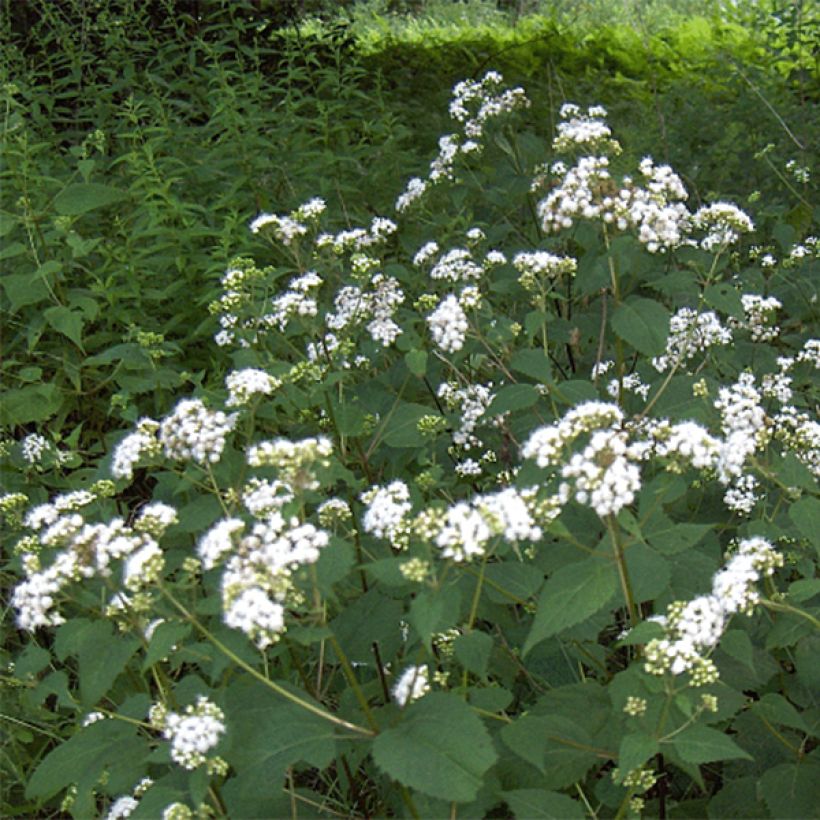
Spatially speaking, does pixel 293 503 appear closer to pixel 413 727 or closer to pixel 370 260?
pixel 413 727

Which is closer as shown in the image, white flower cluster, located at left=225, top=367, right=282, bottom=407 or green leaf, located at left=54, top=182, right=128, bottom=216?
white flower cluster, located at left=225, top=367, right=282, bottom=407

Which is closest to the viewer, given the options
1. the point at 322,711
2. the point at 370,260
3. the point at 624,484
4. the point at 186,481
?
the point at 624,484

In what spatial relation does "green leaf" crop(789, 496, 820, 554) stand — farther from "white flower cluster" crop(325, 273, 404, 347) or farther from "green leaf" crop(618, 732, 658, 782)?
"white flower cluster" crop(325, 273, 404, 347)

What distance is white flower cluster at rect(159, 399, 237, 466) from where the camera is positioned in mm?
2605

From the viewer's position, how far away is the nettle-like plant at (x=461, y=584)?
2145 mm

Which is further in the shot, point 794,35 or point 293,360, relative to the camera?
point 794,35

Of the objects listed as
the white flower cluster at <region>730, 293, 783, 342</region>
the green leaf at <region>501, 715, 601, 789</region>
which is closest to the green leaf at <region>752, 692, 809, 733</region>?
the green leaf at <region>501, 715, 601, 789</region>

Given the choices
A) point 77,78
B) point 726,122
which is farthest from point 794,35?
point 77,78

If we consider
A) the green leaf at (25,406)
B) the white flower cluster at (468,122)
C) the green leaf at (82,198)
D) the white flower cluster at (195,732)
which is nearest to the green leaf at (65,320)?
the green leaf at (25,406)

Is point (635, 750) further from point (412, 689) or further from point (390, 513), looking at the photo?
point (390, 513)

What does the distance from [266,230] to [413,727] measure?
2012mm

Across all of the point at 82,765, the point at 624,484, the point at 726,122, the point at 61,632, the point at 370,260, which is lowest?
the point at 726,122

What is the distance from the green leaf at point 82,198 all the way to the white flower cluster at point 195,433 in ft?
7.04

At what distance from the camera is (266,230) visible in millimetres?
3645
